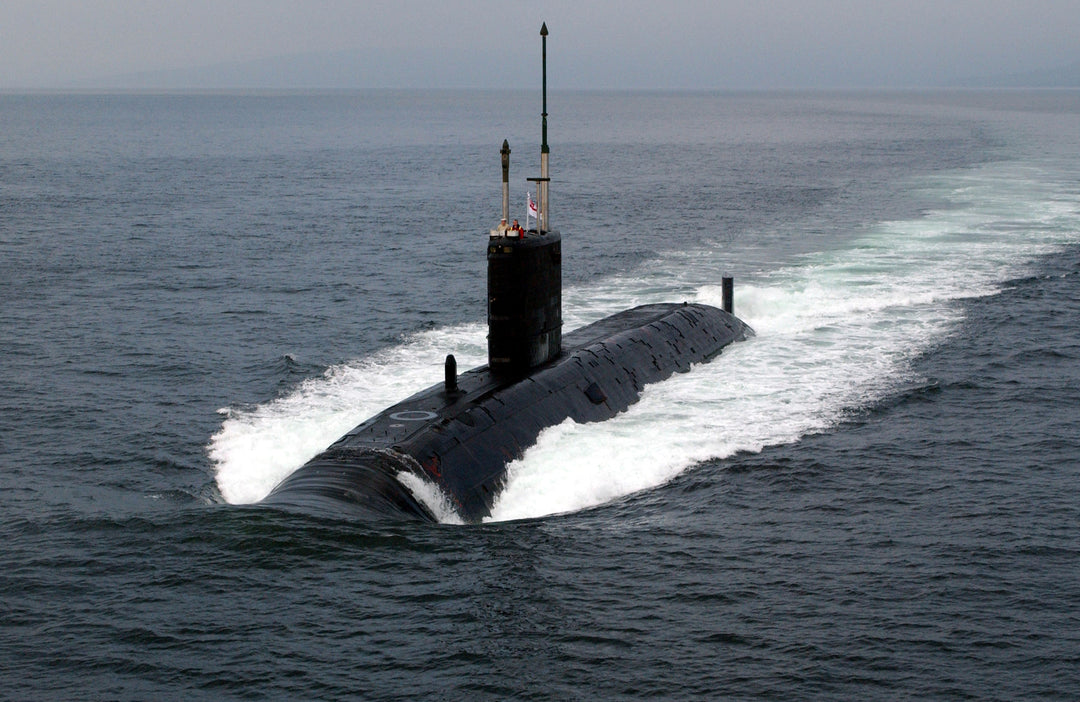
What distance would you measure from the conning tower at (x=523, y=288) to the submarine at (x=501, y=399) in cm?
2

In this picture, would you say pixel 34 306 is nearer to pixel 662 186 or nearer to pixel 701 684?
pixel 701 684

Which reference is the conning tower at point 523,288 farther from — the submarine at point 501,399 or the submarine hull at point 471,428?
the submarine hull at point 471,428

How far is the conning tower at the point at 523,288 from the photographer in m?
23.7

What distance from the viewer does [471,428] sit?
21672mm

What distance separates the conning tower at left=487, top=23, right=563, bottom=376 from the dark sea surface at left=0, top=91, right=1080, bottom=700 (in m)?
2.29

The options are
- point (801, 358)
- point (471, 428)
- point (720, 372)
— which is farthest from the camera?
point (801, 358)

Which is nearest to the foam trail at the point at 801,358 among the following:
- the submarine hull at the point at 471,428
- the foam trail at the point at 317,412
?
the submarine hull at the point at 471,428

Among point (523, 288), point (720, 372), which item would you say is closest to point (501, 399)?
point (523, 288)

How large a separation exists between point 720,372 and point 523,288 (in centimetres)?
852

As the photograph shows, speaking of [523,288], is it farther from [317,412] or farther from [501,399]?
[317,412]

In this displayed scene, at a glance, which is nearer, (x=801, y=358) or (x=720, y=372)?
(x=720, y=372)

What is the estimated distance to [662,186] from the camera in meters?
82.6

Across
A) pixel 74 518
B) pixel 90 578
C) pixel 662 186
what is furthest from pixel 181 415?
pixel 662 186

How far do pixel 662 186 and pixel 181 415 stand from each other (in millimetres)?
58955
